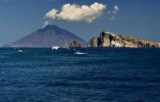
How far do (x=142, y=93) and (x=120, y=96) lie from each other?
4.57 metres

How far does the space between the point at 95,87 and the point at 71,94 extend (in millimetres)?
8924

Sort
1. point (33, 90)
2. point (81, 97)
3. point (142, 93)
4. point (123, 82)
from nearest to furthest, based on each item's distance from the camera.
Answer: point (81, 97)
point (142, 93)
point (33, 90)
point (123, 82)

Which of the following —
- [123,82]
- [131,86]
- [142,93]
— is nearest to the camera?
[142,93]

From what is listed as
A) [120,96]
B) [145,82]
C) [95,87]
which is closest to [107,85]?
[95,87]

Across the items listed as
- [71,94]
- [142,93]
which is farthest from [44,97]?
[142,93]

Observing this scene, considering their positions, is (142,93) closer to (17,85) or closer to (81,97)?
(81,97)

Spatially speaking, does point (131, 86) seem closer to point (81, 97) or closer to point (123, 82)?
point (123, 82)

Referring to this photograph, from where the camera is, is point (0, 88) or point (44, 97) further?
point (0, 88)

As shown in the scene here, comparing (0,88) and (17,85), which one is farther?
(17,85)

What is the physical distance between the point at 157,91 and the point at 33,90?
62.3 feet

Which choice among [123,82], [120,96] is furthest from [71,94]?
[123,82]

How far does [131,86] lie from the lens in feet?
215

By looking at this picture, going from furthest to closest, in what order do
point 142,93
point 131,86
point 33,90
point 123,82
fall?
point 123,82
point 131,86
point 33,90
point 142,93

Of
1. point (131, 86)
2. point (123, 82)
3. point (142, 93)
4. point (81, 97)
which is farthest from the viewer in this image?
point (123, 82)
